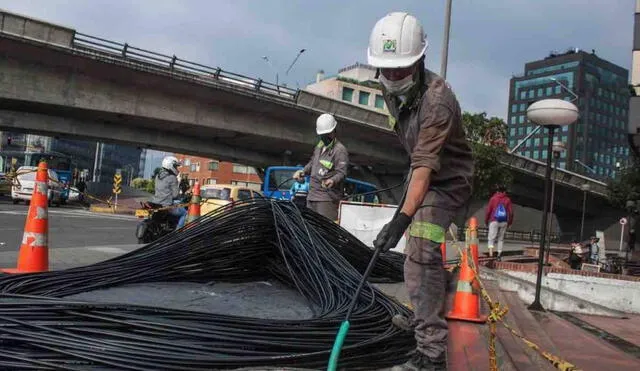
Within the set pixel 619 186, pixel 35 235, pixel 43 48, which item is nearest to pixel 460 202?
pixel 35 235

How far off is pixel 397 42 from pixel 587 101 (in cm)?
12289

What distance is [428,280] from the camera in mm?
2779

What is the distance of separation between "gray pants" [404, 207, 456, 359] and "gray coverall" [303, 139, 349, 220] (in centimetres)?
353

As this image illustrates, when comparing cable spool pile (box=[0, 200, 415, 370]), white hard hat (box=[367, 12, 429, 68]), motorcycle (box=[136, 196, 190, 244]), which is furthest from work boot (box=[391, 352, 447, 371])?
motorcycle (box=[136, 196, 190, 244])

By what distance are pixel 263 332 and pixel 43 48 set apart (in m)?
20.7

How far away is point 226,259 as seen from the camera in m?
4.92

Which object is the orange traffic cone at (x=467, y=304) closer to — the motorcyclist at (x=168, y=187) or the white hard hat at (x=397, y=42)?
the white hard hat at (x=397, y=42)

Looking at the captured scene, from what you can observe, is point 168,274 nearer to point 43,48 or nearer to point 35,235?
point 35,235

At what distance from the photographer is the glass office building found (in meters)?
108

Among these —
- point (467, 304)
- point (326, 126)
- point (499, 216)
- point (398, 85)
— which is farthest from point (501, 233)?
point (398, 85)

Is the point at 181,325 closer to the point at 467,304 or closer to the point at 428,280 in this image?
the point at 428,280

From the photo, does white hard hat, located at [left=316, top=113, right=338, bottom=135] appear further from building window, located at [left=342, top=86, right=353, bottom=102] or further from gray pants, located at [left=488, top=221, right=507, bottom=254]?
building window, located at [left=342, top=86, right=353, bottom=102]

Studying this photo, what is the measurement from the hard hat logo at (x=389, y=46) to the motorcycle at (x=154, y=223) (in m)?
5.94

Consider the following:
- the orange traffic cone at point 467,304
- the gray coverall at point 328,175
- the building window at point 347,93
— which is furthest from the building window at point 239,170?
the orange traffic cone at point 467,304
